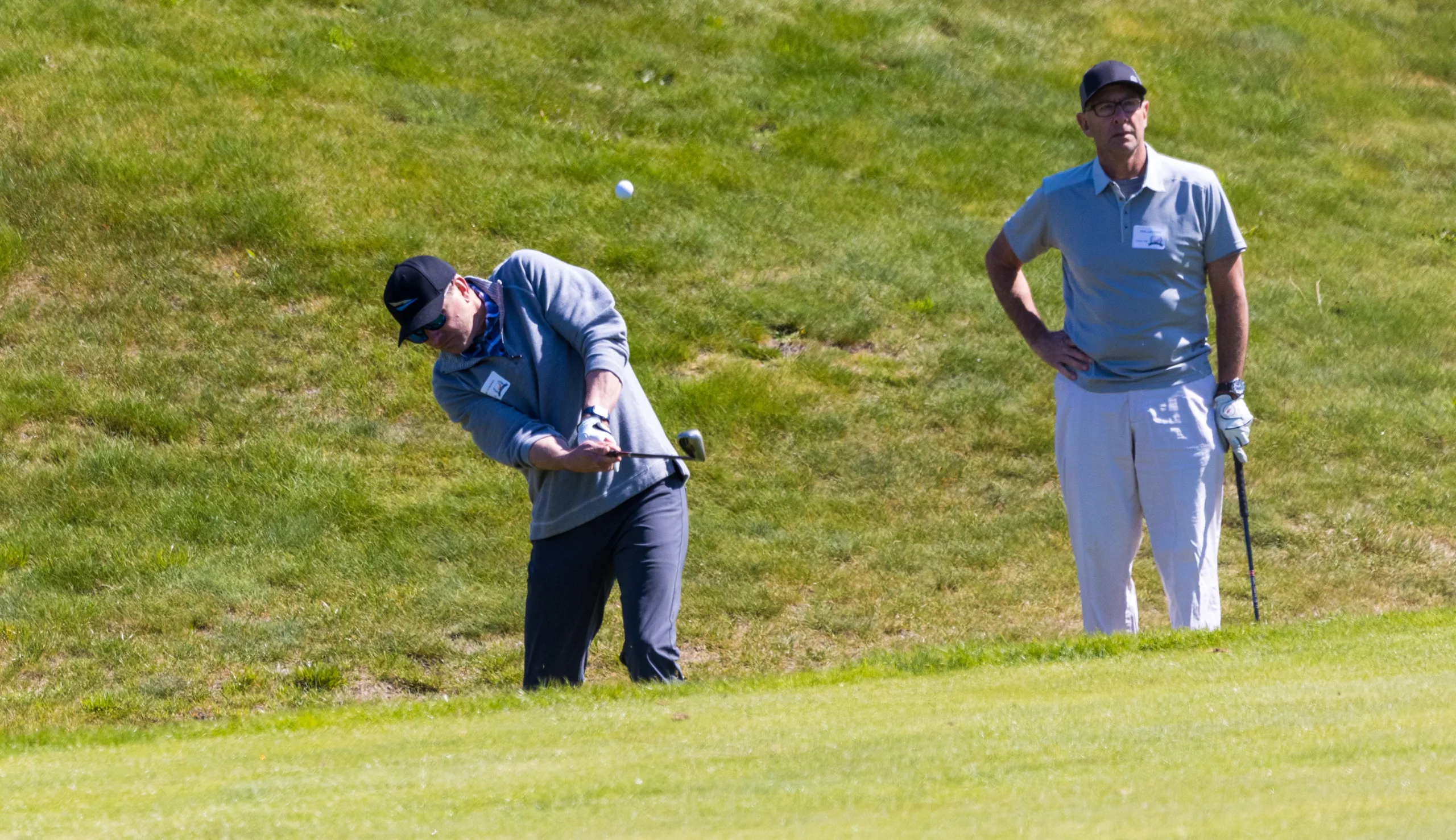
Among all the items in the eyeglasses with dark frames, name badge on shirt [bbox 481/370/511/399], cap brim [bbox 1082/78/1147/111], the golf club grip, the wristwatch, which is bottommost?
the golf club grip

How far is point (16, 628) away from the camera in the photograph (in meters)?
8.30

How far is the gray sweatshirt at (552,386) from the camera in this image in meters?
5.62

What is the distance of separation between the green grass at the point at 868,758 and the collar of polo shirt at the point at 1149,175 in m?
1.73

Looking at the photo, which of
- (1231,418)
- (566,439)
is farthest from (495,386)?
(1231,418)

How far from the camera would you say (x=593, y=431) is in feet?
17.5

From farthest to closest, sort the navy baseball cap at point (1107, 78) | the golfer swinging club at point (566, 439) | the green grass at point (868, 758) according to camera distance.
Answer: the navy baseball cap at point (1107, 78) → the golfer swinging club at point (566, 439) → the green grass at point (868, 758)

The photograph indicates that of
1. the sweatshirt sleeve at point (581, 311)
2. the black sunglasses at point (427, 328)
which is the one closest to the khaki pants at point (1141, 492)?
the sweatshirt sleeve at point (581, 311)

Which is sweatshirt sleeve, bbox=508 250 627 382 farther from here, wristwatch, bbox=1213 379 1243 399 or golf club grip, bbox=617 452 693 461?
wristwatch, bbox=1213 379 1243 399

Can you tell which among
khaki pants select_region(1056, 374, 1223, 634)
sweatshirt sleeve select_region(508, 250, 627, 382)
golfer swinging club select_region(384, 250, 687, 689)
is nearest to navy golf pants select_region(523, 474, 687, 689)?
golfer swinging club select_region(384, 250, 687, 689)

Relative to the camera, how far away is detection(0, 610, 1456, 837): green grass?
3471 mm

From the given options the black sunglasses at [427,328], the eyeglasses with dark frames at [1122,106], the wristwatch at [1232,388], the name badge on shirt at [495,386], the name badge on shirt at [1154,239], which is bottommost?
the wristwatch at [1232,388]

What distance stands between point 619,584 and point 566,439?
1.85 feet

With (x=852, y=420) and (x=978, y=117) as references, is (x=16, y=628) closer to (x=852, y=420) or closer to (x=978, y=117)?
(x=852, y=420)

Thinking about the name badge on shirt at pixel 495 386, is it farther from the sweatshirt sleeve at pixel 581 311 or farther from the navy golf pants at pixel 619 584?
the navy golf pants at pixel 619 584
